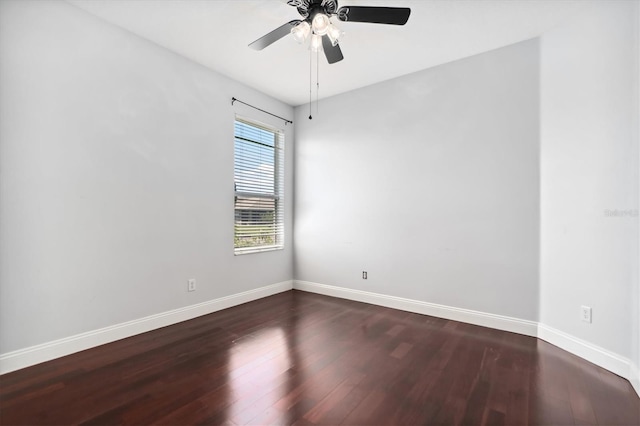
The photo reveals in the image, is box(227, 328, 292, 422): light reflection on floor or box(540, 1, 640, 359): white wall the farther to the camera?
box(540, 1, 640, 359): white wall

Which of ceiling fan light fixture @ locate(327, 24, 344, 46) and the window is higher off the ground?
ceiling fan light fixture @ locate(327, 24, 344, 46)

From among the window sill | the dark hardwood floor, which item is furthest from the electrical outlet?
the window sill

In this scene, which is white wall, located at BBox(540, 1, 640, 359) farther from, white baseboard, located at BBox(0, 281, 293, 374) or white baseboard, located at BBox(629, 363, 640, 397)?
white baseboard, located at BBox(0, 281, 293, 374)

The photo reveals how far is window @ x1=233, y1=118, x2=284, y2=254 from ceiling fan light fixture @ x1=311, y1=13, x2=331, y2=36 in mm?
2100

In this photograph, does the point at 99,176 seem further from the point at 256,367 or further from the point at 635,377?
the point at 635,377

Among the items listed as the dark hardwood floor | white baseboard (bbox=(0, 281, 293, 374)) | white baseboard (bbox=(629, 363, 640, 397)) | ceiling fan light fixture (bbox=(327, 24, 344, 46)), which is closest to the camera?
→ the dark hardwood floor

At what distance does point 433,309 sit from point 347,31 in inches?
120

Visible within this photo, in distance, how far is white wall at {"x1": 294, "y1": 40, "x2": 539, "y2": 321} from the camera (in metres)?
2.92

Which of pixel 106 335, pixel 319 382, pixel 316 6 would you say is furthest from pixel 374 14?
pixel 106 335

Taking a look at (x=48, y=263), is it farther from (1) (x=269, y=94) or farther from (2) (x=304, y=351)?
(1) (x=269, y=94)

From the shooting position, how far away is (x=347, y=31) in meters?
2.75

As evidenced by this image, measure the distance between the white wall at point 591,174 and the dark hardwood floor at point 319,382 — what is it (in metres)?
0.43

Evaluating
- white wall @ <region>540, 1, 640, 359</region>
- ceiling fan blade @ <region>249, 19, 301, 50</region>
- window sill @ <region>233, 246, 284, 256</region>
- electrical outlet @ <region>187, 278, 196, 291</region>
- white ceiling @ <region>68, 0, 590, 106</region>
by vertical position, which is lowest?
electrical outlet @ <region>187, 278, 196, 291</region>

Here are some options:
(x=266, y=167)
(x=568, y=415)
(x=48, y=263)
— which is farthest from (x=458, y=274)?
(x=48, y=263)
